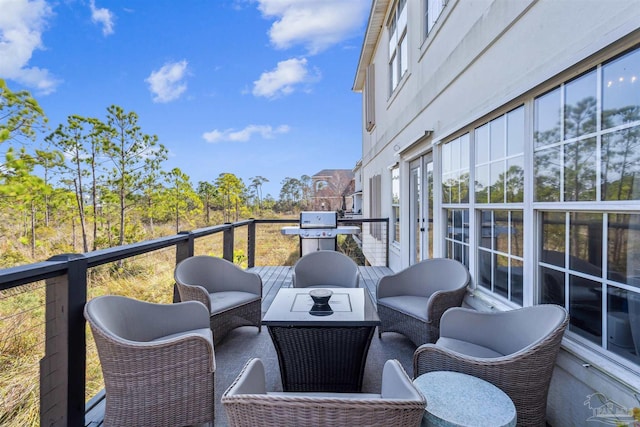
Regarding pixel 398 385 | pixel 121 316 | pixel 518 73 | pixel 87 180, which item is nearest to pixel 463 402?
pixel 398 385

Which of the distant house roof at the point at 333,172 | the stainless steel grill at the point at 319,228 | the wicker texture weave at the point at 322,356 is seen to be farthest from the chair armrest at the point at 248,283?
the distant house roof at the point at 333,172

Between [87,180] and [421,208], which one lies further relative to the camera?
[87,180]

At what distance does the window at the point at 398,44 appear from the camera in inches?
216

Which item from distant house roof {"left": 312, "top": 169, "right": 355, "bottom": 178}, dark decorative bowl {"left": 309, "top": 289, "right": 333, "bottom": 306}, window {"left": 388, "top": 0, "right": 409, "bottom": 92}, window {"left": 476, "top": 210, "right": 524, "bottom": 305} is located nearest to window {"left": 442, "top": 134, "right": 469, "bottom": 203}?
window {"left": 476, "top": 210, "right": 524, "bottom": 305}

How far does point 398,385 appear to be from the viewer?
1.22 m

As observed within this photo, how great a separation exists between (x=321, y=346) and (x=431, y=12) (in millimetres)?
4074

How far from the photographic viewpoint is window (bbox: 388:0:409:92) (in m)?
5.49

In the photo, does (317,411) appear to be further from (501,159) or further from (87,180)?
(87,180)

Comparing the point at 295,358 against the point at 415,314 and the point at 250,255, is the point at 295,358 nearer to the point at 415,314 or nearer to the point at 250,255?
the point at 415,314

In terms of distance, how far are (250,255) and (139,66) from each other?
14073 millimetres

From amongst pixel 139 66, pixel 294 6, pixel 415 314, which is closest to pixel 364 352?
pixel 415 314

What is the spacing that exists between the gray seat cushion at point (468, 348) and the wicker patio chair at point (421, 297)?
0.63 m

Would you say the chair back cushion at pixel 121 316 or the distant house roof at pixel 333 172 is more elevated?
the distant house roof at pixel 333 172

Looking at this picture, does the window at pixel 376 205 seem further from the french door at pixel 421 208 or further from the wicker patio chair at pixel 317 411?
the wicker patio chair at pixel 317 411
